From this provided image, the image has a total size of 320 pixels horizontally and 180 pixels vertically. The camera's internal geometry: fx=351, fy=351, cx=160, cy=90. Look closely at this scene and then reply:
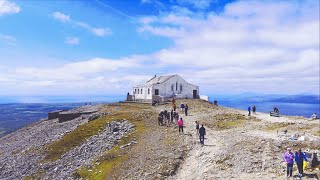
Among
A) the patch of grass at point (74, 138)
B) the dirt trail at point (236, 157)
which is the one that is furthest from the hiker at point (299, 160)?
the patch of grass at point (74, 138)

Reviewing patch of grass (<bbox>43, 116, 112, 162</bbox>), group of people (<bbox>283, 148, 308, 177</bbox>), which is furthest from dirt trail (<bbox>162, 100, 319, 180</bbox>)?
→ patch of grass (<bbox>43, 116, 112, 162</bbox>)

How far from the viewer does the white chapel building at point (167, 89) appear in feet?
330

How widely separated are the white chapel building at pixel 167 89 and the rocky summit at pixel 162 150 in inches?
1292

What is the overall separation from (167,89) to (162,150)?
58.8 meters

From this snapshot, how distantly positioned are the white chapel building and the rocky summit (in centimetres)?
3282

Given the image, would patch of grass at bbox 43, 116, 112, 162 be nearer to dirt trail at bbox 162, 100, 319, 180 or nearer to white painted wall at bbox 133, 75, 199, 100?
dirt trail at bbox 162, 100, 319, 180

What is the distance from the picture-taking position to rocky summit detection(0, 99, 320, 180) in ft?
125

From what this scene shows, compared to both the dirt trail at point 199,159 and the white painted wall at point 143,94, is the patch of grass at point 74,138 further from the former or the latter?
the white painted wall at point 143,94

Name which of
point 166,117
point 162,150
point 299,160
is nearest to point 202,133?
point 162,150

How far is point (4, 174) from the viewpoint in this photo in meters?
48.7

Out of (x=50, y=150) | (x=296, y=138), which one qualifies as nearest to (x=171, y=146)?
(x=296, y=138)

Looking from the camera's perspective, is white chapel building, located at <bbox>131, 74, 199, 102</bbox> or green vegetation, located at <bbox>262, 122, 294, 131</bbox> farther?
white chapel building, located at <bbox>131, 74, 199, 102</bbox>

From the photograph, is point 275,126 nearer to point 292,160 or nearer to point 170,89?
point 292,160

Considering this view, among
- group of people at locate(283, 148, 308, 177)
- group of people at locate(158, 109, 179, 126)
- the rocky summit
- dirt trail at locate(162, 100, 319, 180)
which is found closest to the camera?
group of people at locate(283, 148, 308, 177)
